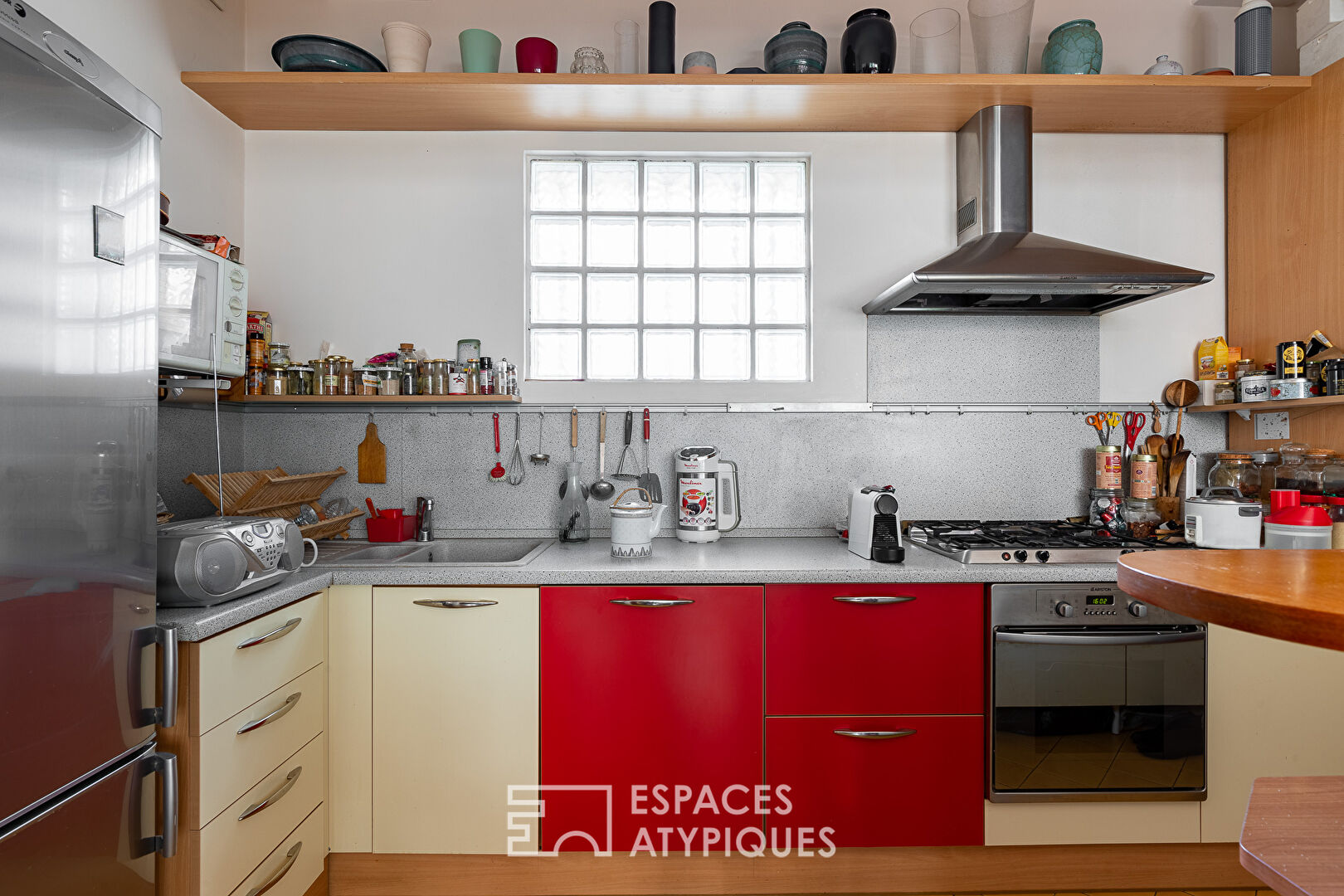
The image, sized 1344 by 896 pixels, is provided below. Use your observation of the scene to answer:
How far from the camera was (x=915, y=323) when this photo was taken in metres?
2.52

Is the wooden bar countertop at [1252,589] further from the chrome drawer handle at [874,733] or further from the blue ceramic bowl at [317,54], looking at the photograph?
the blue ceramic bowl at [317,54]

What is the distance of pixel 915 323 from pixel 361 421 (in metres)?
2.06

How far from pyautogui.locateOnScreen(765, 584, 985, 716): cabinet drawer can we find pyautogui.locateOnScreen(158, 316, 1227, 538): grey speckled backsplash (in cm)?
69

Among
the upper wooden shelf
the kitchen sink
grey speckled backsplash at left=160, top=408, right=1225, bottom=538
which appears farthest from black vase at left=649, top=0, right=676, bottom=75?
the kitchen sink

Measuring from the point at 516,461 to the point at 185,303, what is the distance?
1.11 meters

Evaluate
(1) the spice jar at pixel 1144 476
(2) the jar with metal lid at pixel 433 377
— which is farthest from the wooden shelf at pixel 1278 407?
(2) the jar with metal lid at pixel 433 377

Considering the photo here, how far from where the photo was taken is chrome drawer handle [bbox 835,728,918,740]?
180 cm

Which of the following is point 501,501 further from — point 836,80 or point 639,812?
point 836,80

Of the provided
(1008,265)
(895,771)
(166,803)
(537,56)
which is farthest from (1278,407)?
(166,803)

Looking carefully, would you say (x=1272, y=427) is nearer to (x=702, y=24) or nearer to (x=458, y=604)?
(x=702, y=24)

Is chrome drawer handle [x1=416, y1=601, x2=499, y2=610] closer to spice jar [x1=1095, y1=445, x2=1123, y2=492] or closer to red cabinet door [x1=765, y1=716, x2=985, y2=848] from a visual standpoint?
red cabinet door [x1=765, y1=716, x2=985, y2=848]

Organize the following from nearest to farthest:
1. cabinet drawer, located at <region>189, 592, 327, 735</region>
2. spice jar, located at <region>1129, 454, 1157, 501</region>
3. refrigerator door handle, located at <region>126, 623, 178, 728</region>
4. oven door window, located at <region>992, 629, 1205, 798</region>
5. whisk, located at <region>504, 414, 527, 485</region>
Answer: refrigerator door handle, located at <region>126, 623, 178, 728</region>, cabinet drawer, located at <region>189, 592, 327, 735</region>, oven door window, located at <region>992, 629, 1205, 798</region>, spice jar, located at <region>1129, 454, 1157, 501</region>, whisk, located at <region>504, 414, 527, 485</region>

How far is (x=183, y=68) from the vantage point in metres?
2.15

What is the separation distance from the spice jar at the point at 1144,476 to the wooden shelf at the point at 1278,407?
0.87ft
